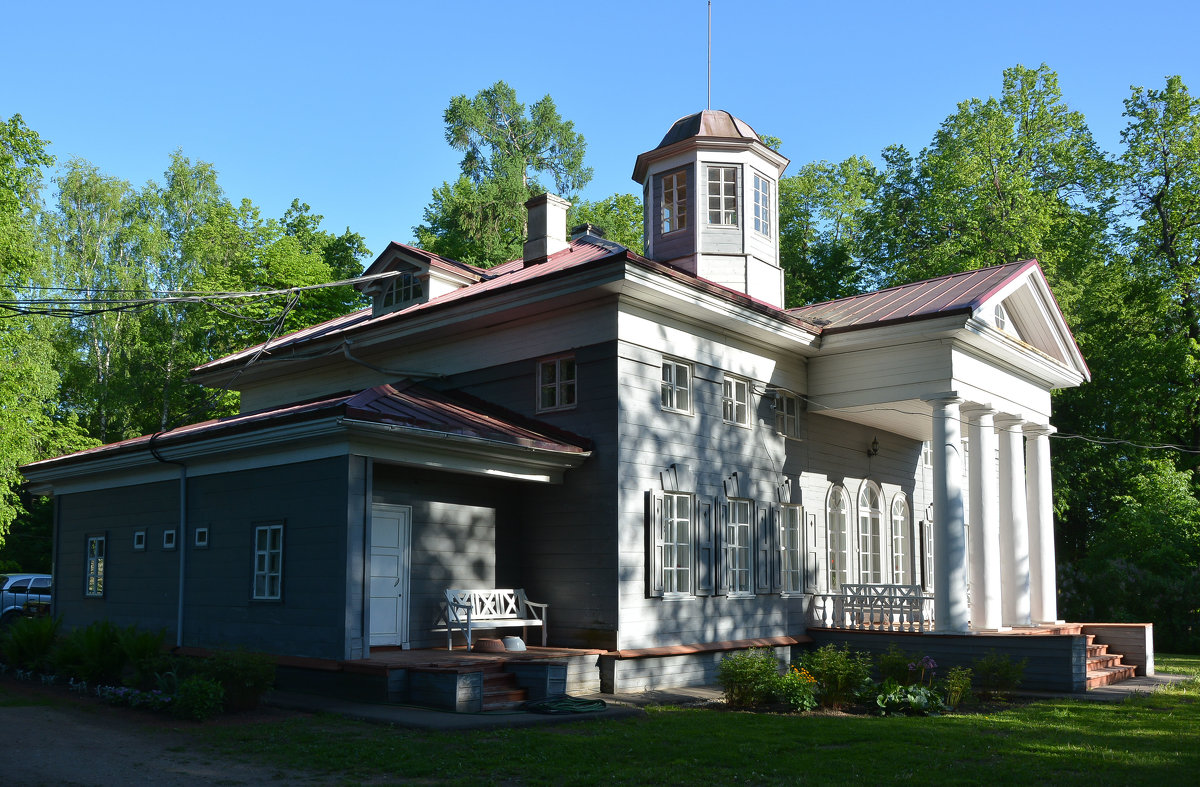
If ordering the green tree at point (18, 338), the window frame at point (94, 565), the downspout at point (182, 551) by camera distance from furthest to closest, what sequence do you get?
the green tree at point (18, 338), the window frame at point (94, 565), the downspout at point (182, 551)

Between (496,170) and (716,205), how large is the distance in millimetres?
23606

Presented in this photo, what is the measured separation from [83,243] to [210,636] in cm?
2726

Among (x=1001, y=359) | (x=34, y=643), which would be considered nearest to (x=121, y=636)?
(x=34, y=643)

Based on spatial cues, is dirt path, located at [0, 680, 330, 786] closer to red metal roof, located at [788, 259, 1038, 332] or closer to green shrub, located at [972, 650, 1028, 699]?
green shrub, located at [972, 650, 1028, 699]

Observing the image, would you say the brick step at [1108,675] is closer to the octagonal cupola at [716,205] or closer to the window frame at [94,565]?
the octagonal cupola at [716,205]

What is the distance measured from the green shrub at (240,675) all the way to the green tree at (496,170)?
26831 millimetres

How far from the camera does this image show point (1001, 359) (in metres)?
17.7

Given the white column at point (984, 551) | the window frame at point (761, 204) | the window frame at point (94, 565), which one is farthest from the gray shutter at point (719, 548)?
the window frame at point (94, 565)

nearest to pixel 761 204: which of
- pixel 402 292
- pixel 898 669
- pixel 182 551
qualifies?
pixel 402 292

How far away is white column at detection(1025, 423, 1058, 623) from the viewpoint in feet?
64.5

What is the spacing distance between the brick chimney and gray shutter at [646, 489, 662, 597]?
544 cm

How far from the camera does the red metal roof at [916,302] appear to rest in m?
16.0

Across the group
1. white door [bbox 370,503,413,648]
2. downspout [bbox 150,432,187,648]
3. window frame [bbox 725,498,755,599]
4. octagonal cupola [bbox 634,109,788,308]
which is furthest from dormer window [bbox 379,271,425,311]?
window frame [bbox 725,498,755,599]

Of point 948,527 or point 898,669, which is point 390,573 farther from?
point 948,527
